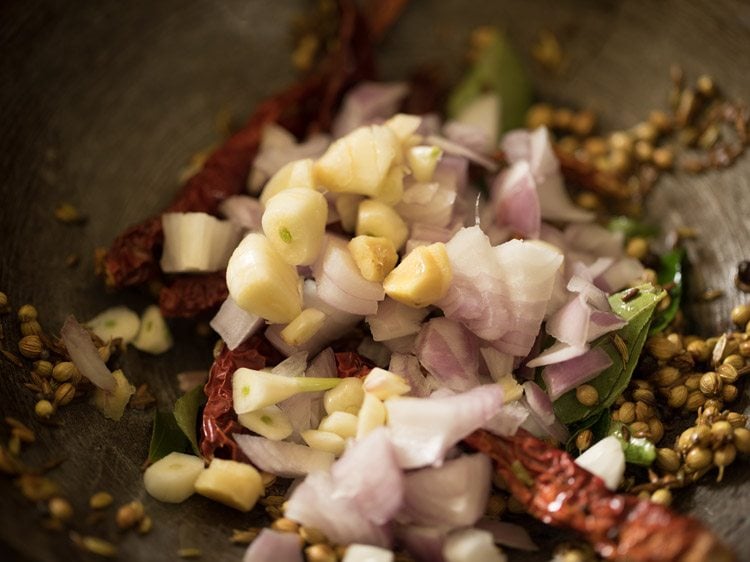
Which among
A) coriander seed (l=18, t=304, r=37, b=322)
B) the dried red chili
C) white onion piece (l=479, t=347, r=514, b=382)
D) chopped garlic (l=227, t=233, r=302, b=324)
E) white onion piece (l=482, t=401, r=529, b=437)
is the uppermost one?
chopped garlic (l=227, t=233, r=302, b=324)

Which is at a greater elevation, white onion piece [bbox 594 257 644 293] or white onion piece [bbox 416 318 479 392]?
white onion piece [bbox 594 257 644 293]

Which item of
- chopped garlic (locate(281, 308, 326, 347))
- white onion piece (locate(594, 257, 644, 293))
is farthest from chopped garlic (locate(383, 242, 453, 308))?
white onion piece (locate(594, 257, 644, 293))

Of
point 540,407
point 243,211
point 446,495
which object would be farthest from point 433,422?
→ point 243,211

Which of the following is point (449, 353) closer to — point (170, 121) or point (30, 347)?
point (30, 347)

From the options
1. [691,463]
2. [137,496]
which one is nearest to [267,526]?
[137,496]

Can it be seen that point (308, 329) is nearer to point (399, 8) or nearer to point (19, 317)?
point (19, 317)

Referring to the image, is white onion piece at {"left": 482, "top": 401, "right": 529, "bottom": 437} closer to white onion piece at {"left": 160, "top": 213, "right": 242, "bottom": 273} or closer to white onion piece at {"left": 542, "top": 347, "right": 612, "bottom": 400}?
white onion piece at {"left": 542, "top": 347, "right": 612, "bottom": 400}
